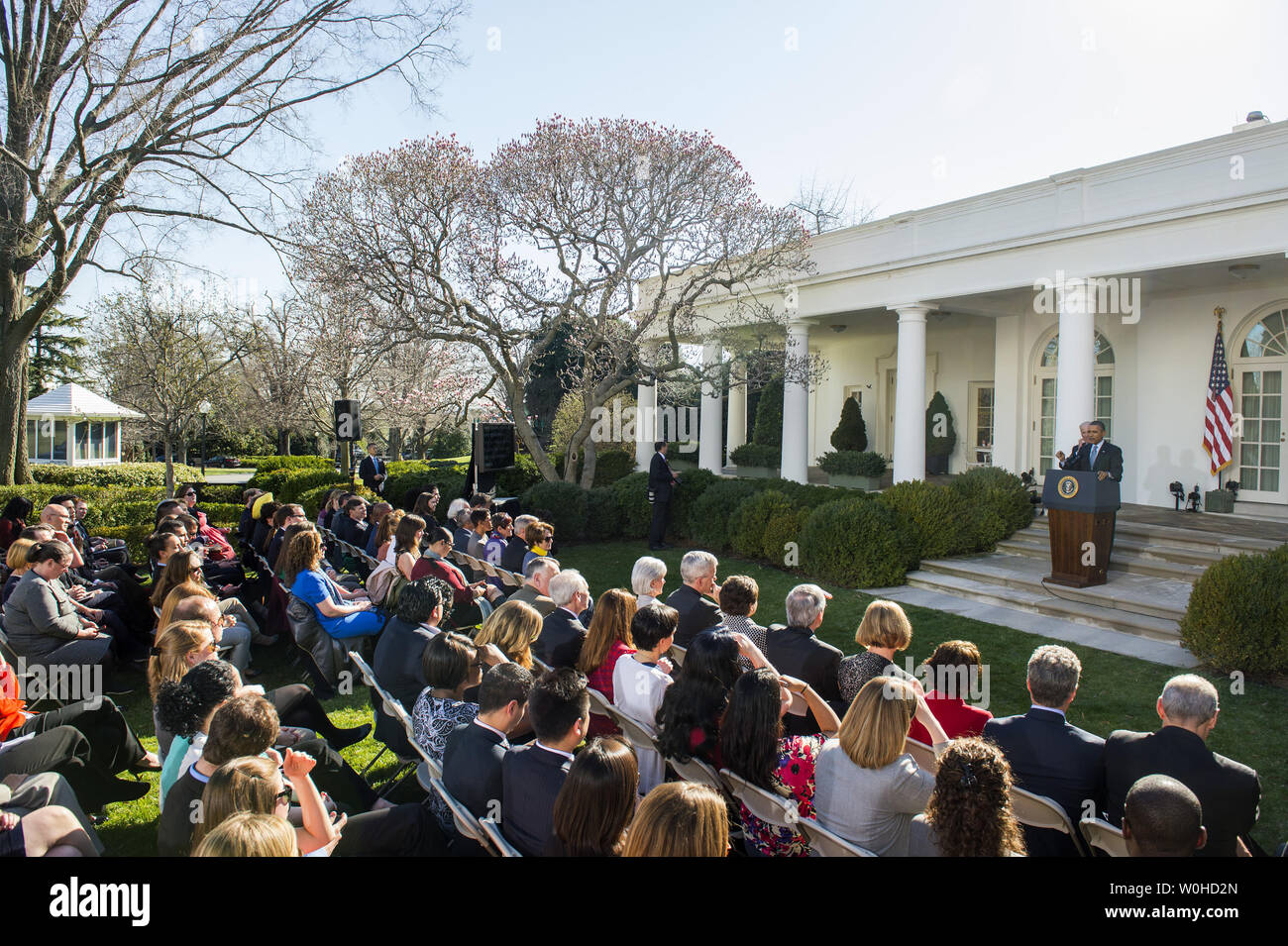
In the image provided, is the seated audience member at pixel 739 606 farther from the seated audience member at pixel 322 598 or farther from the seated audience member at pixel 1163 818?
the seated audience member at pixel 322 598

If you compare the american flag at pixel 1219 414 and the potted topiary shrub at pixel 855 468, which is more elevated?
the american flag at pixel 1219 414

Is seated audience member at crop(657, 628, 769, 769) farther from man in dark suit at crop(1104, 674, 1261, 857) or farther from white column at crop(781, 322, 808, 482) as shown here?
white column at crop(781, 322, 808, 482)

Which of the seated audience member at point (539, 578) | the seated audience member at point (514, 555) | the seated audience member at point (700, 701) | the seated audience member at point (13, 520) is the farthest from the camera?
the seated audience member at point (13, 520)

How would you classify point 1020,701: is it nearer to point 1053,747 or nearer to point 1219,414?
point 1053,747

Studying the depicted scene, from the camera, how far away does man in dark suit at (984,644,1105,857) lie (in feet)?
9.99

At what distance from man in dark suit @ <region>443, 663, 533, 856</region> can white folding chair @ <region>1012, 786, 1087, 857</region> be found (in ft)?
6.07

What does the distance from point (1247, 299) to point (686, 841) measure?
46.2 feet

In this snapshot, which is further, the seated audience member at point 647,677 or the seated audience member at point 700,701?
the seated audience member at point 647,677

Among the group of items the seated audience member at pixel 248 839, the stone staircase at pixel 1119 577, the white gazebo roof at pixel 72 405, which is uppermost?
Answer: the white gazebo roof at pixel 72 405

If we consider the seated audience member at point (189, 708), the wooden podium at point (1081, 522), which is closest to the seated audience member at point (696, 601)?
the seated audience member at point (189, 708)

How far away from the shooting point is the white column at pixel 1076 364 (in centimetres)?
1152

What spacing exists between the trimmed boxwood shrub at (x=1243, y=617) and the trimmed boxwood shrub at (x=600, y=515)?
29.9 feet

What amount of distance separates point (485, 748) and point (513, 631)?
1.31 meters

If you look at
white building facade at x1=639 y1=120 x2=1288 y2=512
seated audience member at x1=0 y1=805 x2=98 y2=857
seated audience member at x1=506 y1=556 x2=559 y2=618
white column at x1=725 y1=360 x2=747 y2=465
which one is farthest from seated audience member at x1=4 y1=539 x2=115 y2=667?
white column at x1=725 y1=360 x2=747 y2=465
